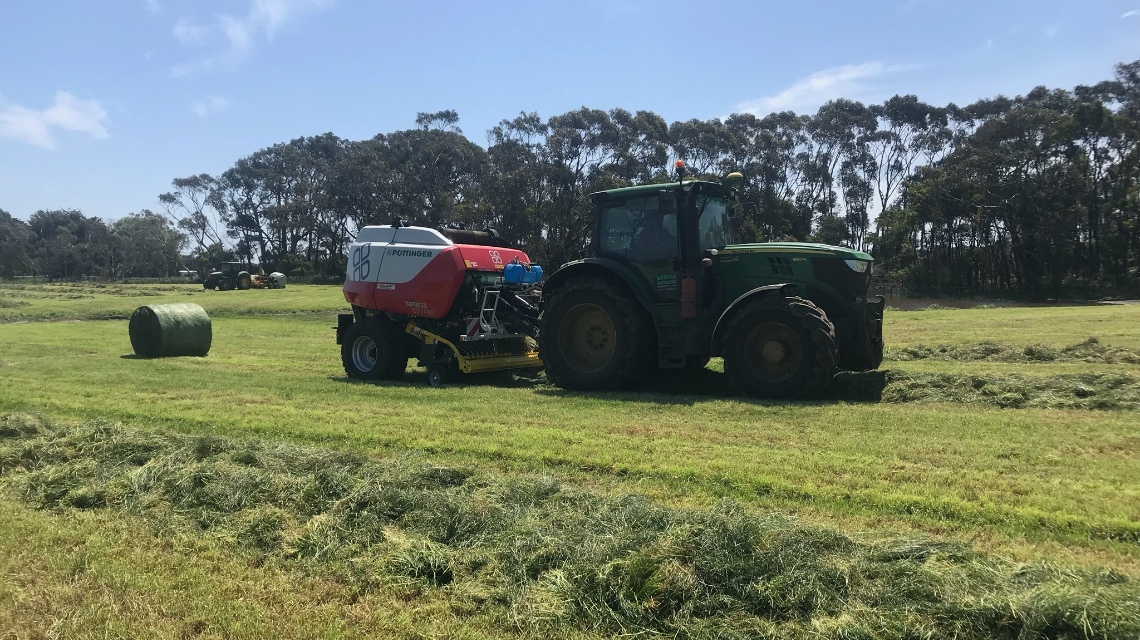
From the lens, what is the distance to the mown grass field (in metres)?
3.74

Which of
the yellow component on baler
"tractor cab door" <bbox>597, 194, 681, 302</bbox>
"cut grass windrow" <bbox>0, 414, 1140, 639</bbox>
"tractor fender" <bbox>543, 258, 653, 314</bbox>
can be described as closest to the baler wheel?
the yellow component on baler

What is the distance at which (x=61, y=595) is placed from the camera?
378 cm

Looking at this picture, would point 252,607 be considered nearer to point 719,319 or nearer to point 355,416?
point 355,416

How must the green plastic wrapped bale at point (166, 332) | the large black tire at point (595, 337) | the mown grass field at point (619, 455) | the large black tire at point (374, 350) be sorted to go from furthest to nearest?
the green plastic wrapped bale at point (166, 332)
the large black tire at point (374, 350)
the large black tire at point (595, 337)
the mown grass field at point (619, 455)

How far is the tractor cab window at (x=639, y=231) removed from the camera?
387 inches

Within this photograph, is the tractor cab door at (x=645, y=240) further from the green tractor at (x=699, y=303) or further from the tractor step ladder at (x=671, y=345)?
the tractor step ladder at (x=671, y=345)

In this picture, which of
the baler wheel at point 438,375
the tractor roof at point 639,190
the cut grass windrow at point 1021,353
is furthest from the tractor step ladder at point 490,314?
the cut grass windrow at point 1021,353

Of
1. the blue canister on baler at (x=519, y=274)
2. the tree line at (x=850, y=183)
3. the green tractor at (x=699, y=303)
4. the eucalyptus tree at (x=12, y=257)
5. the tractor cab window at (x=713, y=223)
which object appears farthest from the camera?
the eucalyptus tree at (x=12, y=257)

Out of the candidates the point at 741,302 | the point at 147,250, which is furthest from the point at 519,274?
the point at 147,250

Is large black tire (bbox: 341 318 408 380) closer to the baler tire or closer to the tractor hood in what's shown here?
the baler tire

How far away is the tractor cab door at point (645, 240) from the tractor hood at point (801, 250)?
27.0 inches

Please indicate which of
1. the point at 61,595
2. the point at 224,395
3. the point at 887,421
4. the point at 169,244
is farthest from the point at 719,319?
the point at 169,244

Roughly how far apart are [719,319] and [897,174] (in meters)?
53.2

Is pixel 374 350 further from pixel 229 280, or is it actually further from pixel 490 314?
pixel 229 280
